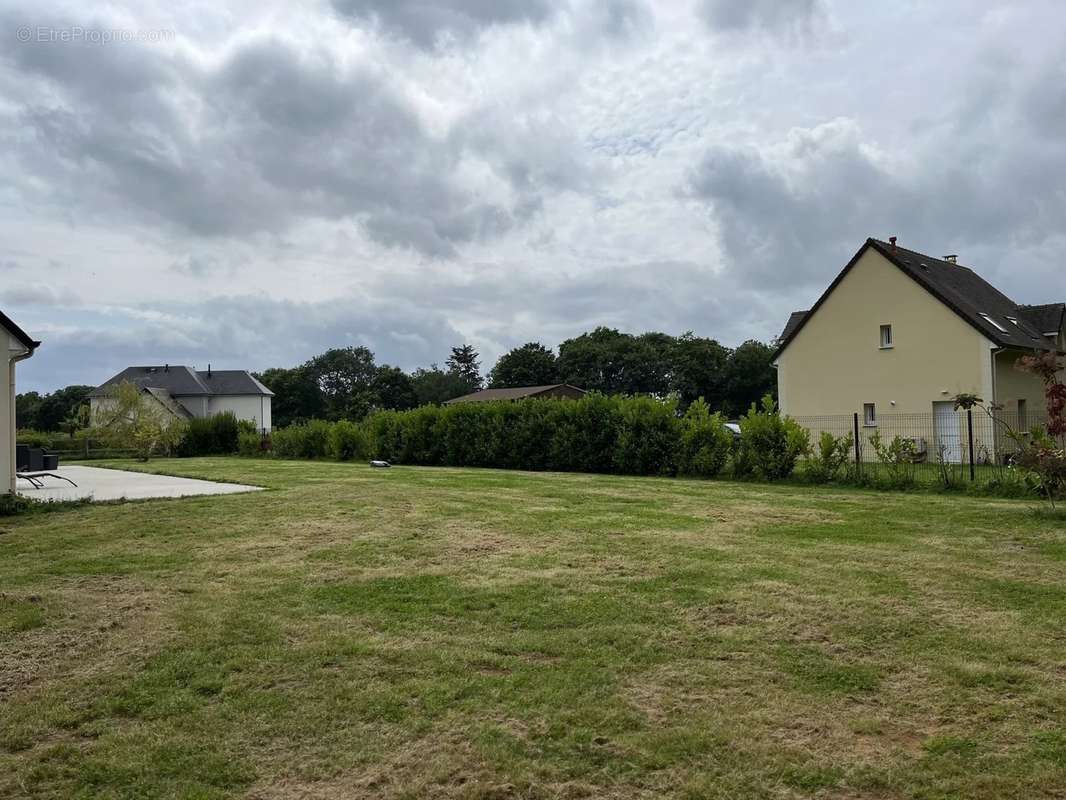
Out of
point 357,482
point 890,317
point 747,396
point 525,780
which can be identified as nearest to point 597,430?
point 357,482

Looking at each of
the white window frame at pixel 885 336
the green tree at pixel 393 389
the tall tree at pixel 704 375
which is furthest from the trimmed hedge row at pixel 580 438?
the green tree at pixel 393 389

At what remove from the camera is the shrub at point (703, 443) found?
1781 centimetres

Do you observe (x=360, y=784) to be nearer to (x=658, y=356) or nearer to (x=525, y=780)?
(x=525, y=780)

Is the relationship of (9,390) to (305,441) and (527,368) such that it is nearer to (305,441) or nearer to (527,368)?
(305,441)

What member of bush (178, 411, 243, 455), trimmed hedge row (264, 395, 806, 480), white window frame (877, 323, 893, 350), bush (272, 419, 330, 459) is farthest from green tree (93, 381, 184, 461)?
white window frame (877, 323, 893, 350)

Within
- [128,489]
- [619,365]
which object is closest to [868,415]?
[128,489]

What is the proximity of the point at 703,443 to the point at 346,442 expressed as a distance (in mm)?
15068

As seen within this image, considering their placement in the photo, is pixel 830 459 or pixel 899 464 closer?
pixel 899 464

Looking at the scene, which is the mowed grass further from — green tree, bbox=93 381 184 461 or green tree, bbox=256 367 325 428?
green tree, bbox=256 367 325 428

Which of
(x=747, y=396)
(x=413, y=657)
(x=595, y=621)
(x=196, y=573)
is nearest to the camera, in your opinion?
(x=413, y=657)

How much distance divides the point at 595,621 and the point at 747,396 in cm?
7139

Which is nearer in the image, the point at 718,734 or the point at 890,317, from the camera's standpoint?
the point at 718,734

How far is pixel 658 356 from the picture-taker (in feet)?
258

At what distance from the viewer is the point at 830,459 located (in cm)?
1577
